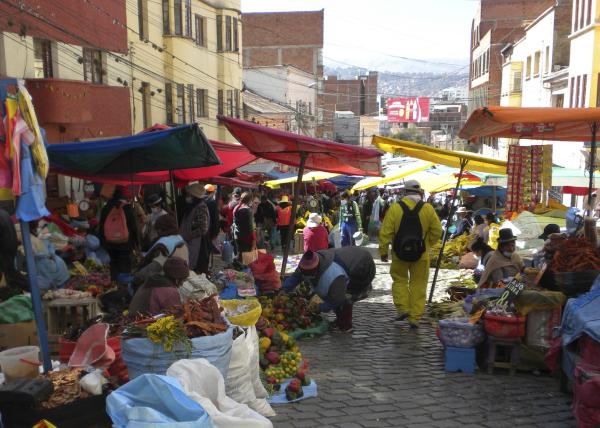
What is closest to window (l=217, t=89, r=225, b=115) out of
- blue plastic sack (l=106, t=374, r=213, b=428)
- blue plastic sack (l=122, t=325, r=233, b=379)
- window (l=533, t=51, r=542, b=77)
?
window (l=533, t=51, r=542, b=77)

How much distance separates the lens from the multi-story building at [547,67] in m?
28.9

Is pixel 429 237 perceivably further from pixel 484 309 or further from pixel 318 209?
pixel 318 209

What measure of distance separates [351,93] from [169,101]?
6687 cm

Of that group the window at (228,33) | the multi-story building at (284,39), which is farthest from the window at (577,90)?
the multi-story building at (284,39)

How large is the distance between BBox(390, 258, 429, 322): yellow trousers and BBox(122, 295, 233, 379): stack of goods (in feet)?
13.6

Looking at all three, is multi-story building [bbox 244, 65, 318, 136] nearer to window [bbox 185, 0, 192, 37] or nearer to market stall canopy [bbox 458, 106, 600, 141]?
window [bbox 185, 0, 192, 37]

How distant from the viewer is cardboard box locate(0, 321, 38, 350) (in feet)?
21.8

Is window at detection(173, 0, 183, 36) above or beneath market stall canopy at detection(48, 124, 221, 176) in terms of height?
above

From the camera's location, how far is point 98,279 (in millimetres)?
8555

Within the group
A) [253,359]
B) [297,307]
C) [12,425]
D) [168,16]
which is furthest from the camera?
[168,16]

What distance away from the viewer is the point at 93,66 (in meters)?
16.0

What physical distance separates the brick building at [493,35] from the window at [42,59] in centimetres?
4512

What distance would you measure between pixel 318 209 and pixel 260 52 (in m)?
42.8

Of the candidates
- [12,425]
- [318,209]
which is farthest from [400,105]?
[12,425]
